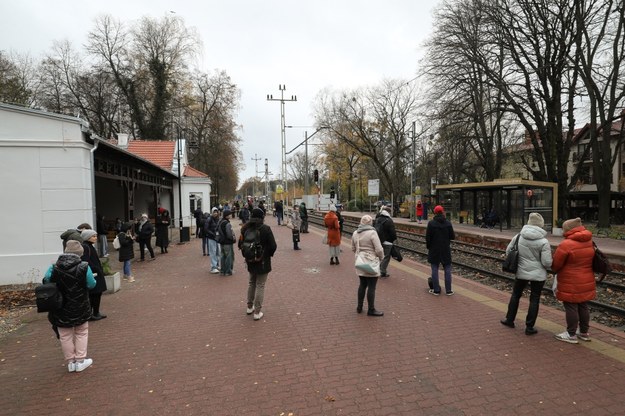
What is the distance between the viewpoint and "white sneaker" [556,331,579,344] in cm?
490

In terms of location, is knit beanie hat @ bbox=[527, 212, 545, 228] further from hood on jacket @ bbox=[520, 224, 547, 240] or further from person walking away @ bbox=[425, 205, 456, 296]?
person walking away @ bbox=[425, 205, 456, 296]

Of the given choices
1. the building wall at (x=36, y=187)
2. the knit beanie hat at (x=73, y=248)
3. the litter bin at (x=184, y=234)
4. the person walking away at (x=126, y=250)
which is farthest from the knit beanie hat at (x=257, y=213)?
the litter bin at (x=184, y=234)

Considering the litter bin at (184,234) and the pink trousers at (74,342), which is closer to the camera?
the pink trousers at (74,342)

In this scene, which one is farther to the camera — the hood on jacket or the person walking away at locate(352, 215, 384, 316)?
the person walking away at locate(352, 215, 384, 316)

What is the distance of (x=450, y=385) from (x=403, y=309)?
2603mm

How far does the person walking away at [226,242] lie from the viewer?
939cm

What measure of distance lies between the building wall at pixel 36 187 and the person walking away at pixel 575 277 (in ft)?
33.2

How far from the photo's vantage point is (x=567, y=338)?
4.94 meters

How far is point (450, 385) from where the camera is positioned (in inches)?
153

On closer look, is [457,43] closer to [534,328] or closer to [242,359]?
[534,328]

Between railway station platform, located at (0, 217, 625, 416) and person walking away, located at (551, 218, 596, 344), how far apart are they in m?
0.25

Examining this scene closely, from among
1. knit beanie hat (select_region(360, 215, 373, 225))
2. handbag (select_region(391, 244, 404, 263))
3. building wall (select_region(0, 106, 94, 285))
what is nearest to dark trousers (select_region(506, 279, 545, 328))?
knit beanie hat (select_region(360, 215, 373, 225))

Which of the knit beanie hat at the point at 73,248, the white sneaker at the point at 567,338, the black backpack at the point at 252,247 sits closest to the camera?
the knit beanie hat at the point at 73,248

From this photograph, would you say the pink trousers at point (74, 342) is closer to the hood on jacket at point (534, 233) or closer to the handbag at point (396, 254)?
the hood on jacket at point (534, 233)
